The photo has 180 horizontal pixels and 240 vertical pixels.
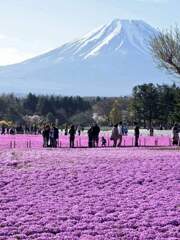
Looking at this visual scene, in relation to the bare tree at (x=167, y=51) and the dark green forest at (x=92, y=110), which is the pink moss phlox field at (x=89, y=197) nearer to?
the bare tree at (x=167, y=51)

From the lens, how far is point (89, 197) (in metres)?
19.5

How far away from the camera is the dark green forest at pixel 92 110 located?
9756cm

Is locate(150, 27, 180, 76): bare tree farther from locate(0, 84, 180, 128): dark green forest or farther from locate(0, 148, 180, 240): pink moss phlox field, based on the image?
locate(0, 84, 180, 128): dark green forest

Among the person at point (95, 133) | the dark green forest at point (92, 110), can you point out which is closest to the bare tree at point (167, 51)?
the person at point (95, 133)

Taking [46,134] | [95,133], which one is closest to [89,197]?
[46,134]

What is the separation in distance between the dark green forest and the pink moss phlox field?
67.5 meters

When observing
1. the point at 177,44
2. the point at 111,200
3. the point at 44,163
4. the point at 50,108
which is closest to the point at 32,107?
the point at 50,108

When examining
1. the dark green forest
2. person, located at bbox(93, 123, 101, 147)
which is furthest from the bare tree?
the dark green forest

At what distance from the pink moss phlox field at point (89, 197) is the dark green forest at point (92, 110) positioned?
2658 inches

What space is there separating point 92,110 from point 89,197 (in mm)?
128040

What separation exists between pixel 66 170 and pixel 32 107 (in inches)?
4910

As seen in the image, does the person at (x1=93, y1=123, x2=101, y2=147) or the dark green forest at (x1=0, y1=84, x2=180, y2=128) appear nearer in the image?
the person at (x1=93, y1=123, x2=101, y2=147)

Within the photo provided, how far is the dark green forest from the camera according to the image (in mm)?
97562

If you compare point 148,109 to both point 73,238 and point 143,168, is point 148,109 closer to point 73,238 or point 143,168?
point 143,168
